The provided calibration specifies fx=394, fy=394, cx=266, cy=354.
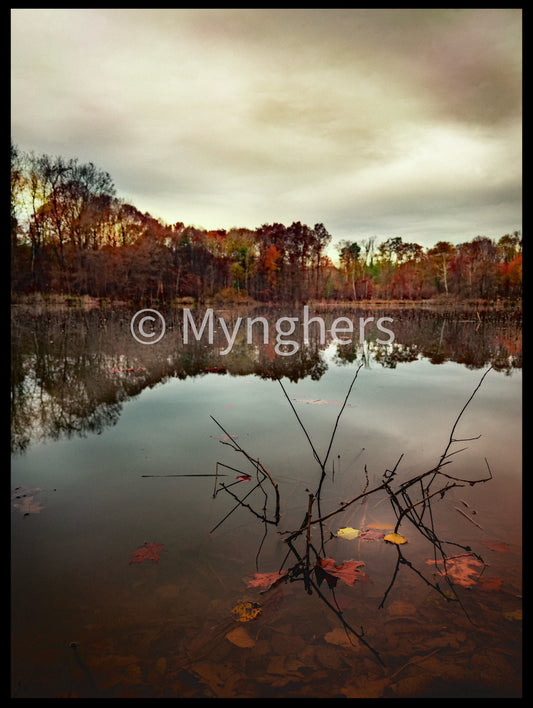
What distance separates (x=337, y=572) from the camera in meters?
2.40

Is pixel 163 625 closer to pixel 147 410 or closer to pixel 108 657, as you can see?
pixel 108 657

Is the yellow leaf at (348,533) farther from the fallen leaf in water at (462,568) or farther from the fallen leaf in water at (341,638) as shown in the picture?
the fallen leaf in water at (341,638)

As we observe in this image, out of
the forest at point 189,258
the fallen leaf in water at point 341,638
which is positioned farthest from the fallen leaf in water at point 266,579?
the forest at point 189,258

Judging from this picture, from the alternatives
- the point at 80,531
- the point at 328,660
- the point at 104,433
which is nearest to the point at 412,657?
the point at 328,660

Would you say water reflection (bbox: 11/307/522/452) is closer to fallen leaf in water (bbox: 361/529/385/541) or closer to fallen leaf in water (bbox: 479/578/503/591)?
fallen leaf in water (bbox: 361/529/385/541)

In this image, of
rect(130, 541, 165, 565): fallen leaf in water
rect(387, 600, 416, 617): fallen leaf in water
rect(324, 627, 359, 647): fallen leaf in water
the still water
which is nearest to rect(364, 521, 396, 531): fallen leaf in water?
the still water

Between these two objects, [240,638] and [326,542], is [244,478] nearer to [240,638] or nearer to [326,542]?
[326,542]

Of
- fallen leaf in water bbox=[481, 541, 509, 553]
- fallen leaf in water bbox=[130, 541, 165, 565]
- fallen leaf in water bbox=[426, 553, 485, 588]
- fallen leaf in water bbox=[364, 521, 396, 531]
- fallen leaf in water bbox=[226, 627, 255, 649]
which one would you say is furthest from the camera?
fallen leaf in water bbox=[364, 521, 396, 531]

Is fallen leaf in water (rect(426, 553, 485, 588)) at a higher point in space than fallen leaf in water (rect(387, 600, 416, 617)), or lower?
higher

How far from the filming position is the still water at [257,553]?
180 cm

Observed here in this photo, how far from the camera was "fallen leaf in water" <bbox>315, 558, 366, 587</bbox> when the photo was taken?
7.72 feet

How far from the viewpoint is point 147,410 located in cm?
593

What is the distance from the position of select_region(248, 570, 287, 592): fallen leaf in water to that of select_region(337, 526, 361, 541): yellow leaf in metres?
0.59

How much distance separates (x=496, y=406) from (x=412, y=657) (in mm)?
5234
